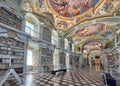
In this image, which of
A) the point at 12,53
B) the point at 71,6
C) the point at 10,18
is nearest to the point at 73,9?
the point at 71,6

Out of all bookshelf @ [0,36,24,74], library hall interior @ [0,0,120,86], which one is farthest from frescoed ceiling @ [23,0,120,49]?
bookshelf @ [0,36,24,74]

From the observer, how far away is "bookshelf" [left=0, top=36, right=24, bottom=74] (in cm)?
693

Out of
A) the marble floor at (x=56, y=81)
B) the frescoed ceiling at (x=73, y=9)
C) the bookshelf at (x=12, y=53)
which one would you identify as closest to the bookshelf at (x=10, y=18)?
the bookshelf at (x=12, y=53)

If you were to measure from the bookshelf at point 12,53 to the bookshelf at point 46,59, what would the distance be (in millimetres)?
3404

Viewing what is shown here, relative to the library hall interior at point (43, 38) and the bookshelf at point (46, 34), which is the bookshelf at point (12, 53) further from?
the bookshelf at point (46, 34)

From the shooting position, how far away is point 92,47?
3516 centimetres

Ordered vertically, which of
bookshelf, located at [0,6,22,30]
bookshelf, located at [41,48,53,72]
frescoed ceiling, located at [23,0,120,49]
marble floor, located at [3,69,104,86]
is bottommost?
marble floor, located at [3,69,104,86]

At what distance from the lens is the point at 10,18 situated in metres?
7.89

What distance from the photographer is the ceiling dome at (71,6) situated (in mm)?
14153

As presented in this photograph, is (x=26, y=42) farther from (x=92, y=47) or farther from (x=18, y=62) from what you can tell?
(x=92, y=47)

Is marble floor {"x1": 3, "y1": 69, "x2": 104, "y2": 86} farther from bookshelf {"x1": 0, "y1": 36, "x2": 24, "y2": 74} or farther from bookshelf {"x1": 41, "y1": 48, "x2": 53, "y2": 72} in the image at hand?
bookshelf {"x1": 41, "y1": 48, "x2": 53, "y2": 72}

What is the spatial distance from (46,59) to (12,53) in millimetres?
5354

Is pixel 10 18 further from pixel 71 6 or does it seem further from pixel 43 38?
pixel 71 6

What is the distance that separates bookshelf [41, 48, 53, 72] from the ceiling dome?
499 centimetres
